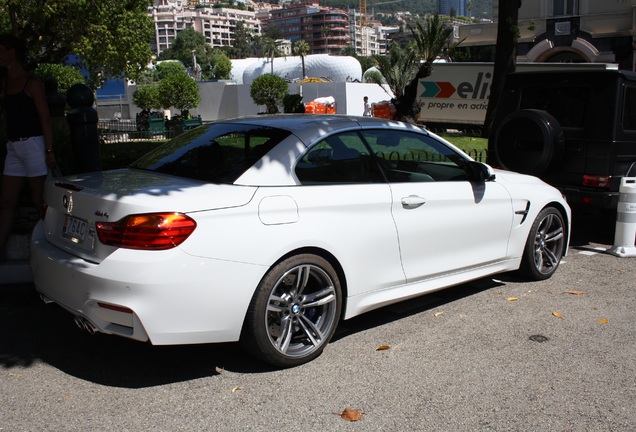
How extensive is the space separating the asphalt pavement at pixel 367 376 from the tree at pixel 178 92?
3853 cm

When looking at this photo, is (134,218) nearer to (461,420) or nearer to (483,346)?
(461,420)

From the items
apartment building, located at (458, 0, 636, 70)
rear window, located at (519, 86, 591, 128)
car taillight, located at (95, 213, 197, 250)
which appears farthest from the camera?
apartment building, located at (458, 0, 636, 70)

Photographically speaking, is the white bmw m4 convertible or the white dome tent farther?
the white dome tent

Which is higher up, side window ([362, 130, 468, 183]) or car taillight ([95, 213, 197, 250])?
side window ([362, 130, 468, 183])

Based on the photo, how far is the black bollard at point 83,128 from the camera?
664 cm

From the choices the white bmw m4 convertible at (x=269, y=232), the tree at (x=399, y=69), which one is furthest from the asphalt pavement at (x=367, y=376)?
the tree at (x=399, y=69)

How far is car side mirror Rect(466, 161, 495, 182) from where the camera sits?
17.7 ft

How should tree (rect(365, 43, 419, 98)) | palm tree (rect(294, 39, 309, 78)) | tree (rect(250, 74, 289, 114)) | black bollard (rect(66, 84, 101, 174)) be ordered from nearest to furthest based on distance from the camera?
black bollard (rect(66, 84, 101, 174)) < tree (rect(365, 43, 419, 98)) < tree (rect(250, 74, 289, 114)) < palm tree (rect(294, 39, 309, 78))

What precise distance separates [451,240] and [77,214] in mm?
2764

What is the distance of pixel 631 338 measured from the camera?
485 centimetres

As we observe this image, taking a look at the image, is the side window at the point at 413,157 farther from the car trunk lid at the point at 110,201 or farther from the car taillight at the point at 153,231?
the car taillight at the point at 153,231

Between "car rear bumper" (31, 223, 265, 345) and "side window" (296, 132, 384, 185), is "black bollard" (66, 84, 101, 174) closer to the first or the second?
"car rear bumper" (31, 223, 265, 345)

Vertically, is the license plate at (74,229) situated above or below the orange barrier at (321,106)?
above

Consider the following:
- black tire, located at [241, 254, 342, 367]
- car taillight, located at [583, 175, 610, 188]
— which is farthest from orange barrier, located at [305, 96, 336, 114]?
black tire, located at [241, 254, 342, 367]
